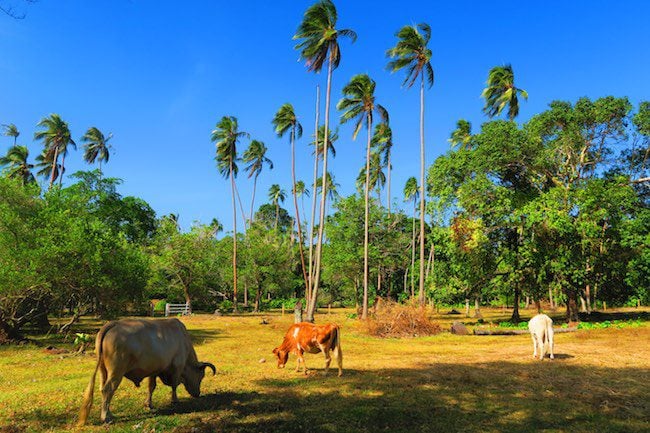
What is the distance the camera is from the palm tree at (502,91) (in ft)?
112

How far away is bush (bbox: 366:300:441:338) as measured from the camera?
24.5 metres

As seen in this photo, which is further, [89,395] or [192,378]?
[192,378]

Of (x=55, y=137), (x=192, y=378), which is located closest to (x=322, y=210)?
(x=192, y=378)

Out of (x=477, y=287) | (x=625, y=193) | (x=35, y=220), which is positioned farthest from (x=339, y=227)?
(x=35, y=220)

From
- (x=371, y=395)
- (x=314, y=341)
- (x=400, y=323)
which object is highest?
(x=314, y=341)

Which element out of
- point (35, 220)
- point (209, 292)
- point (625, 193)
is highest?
point (625, 193)

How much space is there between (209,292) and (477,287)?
111 ft

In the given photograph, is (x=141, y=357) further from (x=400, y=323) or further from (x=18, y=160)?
(x=18, y=160)

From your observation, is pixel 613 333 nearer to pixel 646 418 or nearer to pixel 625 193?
pixel 625 193

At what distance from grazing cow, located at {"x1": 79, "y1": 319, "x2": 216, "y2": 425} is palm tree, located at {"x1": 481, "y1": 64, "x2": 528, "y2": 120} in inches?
1315

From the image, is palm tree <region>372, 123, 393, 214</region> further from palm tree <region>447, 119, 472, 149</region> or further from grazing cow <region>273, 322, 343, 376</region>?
grazing cow <region>273, 322, 343, 376</region>

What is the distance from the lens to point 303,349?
481 inches

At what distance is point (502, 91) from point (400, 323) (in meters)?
22.4

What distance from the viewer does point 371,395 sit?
30.9 ft
